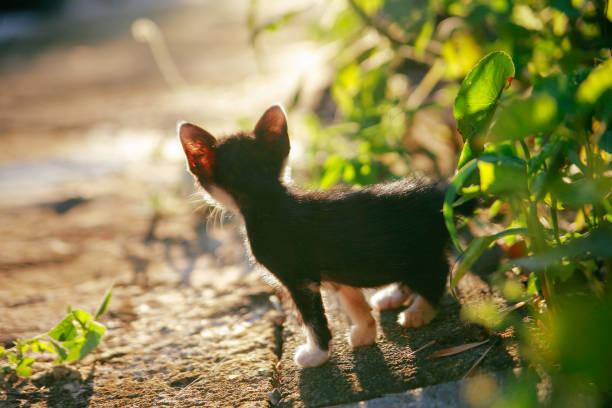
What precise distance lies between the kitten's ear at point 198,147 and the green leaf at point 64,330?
663mm

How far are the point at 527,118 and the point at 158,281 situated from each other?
86.1 inches

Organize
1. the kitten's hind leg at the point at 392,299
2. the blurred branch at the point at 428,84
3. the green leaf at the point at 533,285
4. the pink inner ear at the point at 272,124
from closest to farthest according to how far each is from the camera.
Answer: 1. the green leaf at the point at 533,285
2. the pink inner ear at the point at 272,124
3. the kitten's hind leg at the point at 392,299
4. the blurred branch at the point at 428,84

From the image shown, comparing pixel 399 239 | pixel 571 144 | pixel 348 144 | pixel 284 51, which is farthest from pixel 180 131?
pixel 284 51

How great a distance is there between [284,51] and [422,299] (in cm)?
678

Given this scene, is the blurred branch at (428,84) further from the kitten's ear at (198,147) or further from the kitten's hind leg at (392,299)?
the kitten's ear at (198,147)

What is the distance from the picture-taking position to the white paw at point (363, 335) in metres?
2.39

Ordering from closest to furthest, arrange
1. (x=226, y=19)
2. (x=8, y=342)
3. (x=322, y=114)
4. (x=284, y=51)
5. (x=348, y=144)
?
(x=8, y=342) < (x=348, y=144) < (x=322, y=114) < (x=284, y=51) < (x=226, y=19)

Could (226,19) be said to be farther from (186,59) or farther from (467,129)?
(467,129)

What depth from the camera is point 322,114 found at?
5859mm

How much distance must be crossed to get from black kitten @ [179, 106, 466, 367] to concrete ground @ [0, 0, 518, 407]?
0.13m

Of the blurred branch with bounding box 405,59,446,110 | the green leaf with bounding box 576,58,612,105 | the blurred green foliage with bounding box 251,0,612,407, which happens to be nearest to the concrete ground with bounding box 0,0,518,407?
the blurred green foliage with bounding box 251,0,612,407

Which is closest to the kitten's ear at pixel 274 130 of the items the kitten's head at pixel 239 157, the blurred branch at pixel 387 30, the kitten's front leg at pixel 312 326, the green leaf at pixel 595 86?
the kitten's head at pixel 239 157

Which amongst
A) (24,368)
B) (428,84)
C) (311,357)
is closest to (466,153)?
(311,357)

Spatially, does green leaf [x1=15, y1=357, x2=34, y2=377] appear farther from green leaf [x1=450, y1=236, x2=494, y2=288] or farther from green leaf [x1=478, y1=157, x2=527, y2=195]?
green leaf [x1=478, y1=157, x2=527, y2=195]
